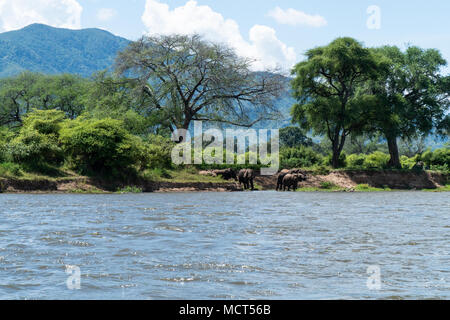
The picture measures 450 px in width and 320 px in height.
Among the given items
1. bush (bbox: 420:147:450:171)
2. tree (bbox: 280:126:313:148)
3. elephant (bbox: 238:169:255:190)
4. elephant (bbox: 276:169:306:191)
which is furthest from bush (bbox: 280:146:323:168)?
tree (bbox: 280:126:313:148)

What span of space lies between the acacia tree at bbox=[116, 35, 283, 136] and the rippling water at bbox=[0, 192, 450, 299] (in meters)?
28.7

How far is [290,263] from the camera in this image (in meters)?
7.25

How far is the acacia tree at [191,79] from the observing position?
40500mm

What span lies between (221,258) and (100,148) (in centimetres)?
2423

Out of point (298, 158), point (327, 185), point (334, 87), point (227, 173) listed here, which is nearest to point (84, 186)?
point (227, 173)

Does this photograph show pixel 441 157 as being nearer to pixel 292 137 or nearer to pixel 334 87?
pixel 334 87

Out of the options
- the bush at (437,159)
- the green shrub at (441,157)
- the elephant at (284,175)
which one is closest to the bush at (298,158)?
the elephant at (284,175)

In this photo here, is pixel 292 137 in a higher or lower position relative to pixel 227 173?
higher

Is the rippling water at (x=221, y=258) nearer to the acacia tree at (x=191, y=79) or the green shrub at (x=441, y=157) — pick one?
the acacia tree at (x=191, y=79)

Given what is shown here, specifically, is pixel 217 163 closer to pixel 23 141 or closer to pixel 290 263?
pixel 23 141

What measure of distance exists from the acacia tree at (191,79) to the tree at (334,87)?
329cm

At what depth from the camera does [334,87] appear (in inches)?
1828

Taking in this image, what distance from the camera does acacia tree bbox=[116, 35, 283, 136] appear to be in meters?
40.5

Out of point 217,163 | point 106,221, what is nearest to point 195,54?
point 217,163
